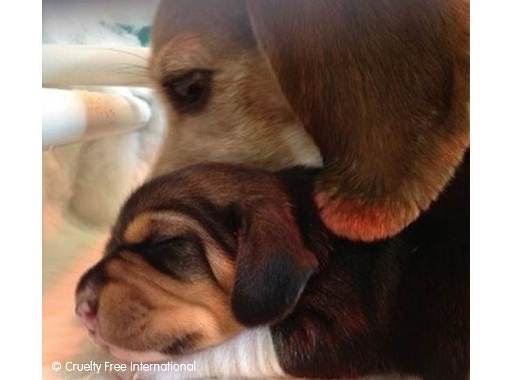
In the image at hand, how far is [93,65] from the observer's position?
2.35 ft

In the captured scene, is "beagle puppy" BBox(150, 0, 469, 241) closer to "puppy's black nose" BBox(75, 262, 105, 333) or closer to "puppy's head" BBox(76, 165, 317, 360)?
"puppy's head" BBox(76, 165, 317, 360)

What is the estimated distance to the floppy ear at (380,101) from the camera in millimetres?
670

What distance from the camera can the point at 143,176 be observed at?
70 cm

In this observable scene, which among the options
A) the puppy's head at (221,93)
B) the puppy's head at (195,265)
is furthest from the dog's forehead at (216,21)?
the puppy's head at (195,265)

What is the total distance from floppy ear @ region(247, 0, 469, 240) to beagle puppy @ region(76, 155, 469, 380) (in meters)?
0.02

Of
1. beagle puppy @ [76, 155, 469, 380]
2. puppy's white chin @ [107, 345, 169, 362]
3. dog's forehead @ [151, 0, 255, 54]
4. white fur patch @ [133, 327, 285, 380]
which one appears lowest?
puppy's white chin @ [107, 345, 169, 362]

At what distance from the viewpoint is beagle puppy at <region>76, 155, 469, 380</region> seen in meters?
0.67

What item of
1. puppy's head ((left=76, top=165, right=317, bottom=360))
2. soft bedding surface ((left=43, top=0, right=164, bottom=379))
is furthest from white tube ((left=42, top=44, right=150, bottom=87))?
puppy's head ((left=76, top=165, right=317, bottom=360))

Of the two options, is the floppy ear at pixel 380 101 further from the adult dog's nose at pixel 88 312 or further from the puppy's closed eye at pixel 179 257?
the adult dog's nose at pixel 88 312

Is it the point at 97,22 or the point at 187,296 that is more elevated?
the point at 97,22

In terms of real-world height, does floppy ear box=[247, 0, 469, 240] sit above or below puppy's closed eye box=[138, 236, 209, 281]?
above
